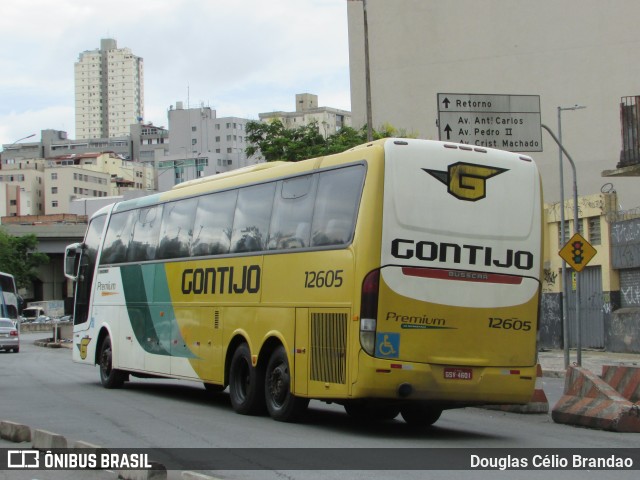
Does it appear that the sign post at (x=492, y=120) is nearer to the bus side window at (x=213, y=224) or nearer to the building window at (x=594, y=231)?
the bus side window at (x=213, y=224)

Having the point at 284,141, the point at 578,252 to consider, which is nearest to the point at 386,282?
the point at 578,252

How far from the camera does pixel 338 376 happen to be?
12.6 meters

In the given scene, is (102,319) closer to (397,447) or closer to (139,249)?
(139,249)

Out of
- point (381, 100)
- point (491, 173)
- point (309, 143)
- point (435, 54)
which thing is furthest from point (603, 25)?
point (491, 173)

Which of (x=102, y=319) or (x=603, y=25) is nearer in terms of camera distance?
(x=102, y=319)

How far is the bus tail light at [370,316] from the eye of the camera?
39.9 ft

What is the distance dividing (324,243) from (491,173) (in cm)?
228

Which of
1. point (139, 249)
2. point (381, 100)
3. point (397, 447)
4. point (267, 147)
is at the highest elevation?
point (381, 100)

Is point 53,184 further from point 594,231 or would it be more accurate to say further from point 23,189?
point 594,231

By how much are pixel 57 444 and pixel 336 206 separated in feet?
15.4

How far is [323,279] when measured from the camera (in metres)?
13.1

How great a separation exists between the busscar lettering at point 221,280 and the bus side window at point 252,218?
0.34m

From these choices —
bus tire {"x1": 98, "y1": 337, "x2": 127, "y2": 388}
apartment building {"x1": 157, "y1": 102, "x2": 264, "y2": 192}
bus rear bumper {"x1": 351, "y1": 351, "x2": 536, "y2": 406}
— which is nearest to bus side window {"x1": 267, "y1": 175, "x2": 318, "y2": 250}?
bus rear bumper {"x1": 351, "y1": 351, "x2": 536, "y2": 406}

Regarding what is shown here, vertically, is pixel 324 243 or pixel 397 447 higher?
pixel 324 243
